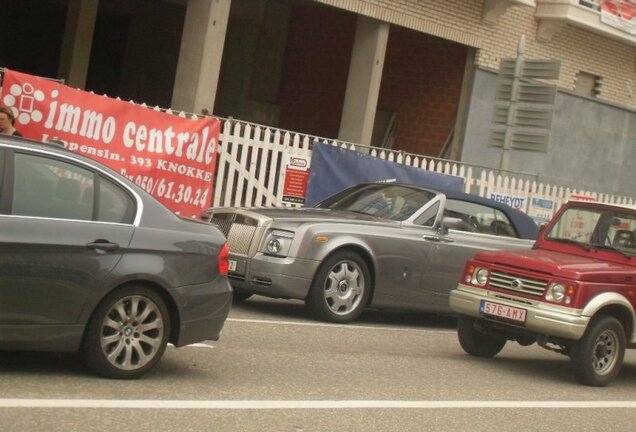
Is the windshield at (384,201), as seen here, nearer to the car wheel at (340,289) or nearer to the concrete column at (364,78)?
A: the car wheel at (340,289)

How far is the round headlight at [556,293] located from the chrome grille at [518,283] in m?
0.07

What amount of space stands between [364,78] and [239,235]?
35.7 ft

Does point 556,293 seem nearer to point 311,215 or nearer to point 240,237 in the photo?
point 311,215

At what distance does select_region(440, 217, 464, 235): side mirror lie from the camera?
12883 millimetres

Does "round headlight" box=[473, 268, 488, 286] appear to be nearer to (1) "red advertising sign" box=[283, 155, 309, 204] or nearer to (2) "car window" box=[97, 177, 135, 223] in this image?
(2) "car window" box=[97, 177, 135, 223]

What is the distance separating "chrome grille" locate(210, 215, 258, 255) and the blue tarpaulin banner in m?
4.90

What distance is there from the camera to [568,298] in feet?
33.6

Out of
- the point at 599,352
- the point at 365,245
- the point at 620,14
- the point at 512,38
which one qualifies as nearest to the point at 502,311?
the point at 599,352

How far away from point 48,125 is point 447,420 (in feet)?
24.7

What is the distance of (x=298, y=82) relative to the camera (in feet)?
92.1

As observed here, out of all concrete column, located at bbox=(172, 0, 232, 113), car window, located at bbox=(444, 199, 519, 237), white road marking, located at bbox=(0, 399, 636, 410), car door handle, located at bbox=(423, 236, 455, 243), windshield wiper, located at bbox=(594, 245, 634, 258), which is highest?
concrete column, located at bbox=(172, 0, 232, 113)

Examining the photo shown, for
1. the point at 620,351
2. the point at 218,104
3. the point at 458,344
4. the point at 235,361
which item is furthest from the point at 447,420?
the point at 218,104

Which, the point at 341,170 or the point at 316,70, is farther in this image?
the point at 316,70

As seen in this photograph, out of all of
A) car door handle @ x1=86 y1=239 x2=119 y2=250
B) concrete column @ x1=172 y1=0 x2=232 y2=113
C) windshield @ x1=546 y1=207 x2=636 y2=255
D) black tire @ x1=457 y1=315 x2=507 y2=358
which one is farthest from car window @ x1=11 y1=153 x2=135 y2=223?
concrete column @ x1=172 y1=0 x2=232 y2=113
